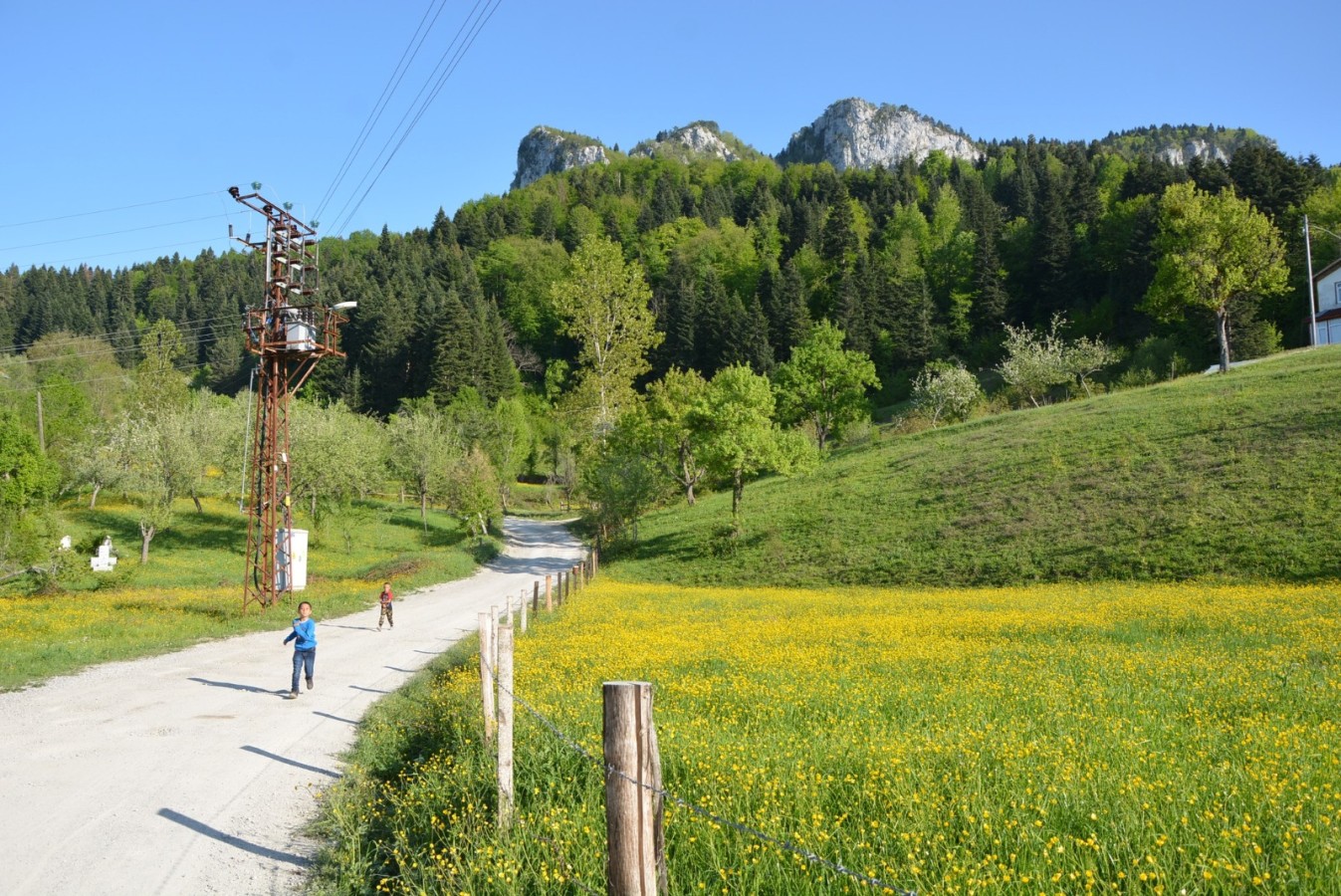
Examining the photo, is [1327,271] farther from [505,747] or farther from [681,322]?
[505,747]

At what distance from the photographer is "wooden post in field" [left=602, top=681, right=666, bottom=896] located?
12.5 feet

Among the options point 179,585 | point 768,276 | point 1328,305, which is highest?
point 768,276

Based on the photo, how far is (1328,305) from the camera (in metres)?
59.0

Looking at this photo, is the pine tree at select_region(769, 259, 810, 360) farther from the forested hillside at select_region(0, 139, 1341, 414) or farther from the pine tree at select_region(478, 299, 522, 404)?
the pine tree at select_region(478, 299, 522, 404)

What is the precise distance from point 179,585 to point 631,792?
35.8 metres

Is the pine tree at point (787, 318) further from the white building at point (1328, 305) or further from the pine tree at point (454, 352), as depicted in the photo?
the white building at point (1328, 305)

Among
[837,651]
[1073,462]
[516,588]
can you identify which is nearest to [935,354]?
[1073,462]

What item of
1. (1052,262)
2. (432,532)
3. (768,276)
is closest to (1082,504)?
(432,532)

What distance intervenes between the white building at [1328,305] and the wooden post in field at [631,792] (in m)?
69.8

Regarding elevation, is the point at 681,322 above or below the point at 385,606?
above

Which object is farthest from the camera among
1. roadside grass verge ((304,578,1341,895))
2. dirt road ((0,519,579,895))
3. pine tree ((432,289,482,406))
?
pine tree ((432,289,482,406))

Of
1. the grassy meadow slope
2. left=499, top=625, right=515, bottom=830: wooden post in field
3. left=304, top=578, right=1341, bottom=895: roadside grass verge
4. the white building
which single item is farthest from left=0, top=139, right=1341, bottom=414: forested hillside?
left=499, top=625, right=515, bottom=830: wooden post in field

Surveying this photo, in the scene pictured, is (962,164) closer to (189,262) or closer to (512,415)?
(512,415)

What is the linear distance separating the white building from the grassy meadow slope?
14609mm
